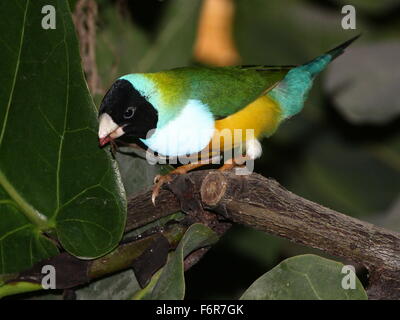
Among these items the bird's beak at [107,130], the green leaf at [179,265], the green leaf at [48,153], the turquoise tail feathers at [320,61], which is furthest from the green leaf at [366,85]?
the green leaf at [48,153]

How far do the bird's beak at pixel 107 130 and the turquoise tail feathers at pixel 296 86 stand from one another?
84 cm

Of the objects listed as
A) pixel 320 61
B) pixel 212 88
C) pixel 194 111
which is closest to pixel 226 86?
pixel 212 88

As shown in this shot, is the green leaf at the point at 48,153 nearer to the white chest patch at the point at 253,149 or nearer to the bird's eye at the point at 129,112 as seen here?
the bird's eye at the point at 129,112

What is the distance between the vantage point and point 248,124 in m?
2.77

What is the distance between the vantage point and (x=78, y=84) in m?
2.08

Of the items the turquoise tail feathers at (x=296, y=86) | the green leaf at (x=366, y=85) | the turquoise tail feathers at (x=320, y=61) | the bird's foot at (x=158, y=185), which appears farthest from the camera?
the green leaf at (x=366, y=85)

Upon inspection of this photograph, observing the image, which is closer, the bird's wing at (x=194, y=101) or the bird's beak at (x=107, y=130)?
the bird's beak at (x=107, y=130)

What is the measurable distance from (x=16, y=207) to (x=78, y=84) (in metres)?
0.41

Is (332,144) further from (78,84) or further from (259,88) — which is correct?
(78,84)

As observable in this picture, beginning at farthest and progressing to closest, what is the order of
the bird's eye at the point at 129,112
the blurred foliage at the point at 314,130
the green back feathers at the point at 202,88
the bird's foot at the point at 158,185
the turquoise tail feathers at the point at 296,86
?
the blurred foliage at the point at 314,130, the turquoise tail feathers at the point at 296,86, the green back feathers at the point at 202,88, the bird's eye at the point at 129,112, the bird's foot at the point at 158,185

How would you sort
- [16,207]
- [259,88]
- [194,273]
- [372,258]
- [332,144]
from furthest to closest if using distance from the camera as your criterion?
[332,144] → [194,273] → [259,88] → [16,207] → [372,258]

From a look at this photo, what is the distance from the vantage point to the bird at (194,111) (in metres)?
2.50

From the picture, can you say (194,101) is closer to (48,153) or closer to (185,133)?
(185,133)
